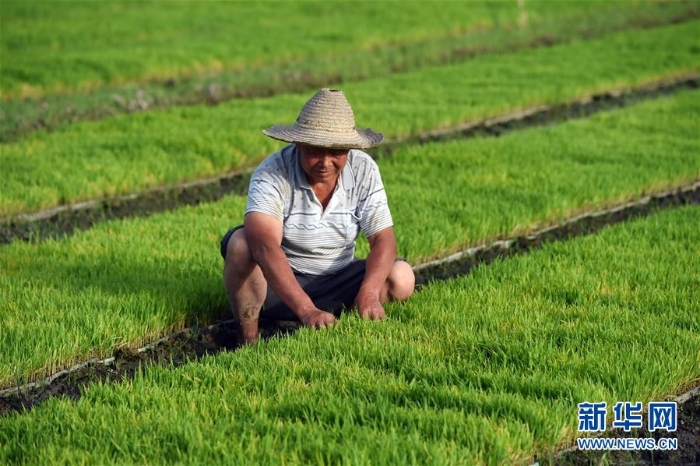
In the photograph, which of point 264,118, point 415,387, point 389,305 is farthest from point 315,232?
point 264,118

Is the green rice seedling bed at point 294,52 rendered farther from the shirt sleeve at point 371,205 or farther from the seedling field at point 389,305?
the shirt sleeve at point 371,205

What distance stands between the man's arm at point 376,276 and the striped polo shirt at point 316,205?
8 centimetres

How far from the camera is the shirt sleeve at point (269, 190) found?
4.40m

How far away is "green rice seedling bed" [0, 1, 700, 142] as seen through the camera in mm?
11336

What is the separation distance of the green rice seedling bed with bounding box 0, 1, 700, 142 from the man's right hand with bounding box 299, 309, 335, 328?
586 cm

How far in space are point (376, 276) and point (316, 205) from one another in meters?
0.41

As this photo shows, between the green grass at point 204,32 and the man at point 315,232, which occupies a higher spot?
the green grass at point 204,32

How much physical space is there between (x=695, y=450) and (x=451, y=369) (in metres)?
0.93

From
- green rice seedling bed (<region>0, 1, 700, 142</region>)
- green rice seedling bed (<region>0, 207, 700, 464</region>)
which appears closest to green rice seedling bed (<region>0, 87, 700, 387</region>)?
green rice seedling bed (<region>0, 207, 700, 464</region>)

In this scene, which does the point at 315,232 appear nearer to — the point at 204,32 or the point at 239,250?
the point at 239,250

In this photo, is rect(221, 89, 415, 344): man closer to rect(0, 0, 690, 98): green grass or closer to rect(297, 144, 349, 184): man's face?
rect(297, 144, 349, 184): man's face

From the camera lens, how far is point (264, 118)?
9.80 m

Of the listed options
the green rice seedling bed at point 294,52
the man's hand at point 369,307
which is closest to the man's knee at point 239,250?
the man's hand at point 369,307

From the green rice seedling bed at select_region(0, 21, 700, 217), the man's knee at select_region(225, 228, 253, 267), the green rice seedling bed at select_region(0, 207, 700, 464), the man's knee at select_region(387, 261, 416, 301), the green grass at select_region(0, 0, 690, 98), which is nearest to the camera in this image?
the green rice seedling bed at select_region(0, 207, 700, 464)
